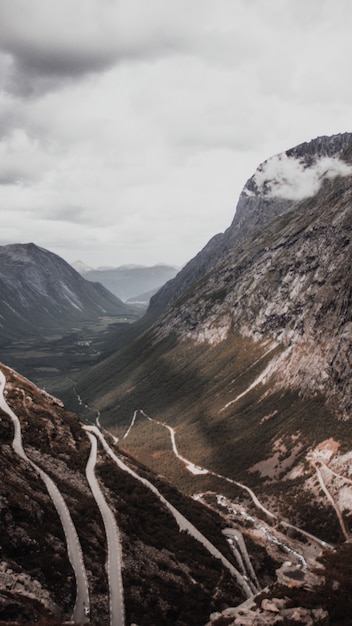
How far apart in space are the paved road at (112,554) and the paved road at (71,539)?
12.1 feet

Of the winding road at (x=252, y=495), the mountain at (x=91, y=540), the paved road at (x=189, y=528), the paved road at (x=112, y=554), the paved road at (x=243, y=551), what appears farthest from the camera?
the winding road at (x=252, y=495)

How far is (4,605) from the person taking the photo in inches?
1531

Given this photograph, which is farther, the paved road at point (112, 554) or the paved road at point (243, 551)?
the paved road at point (243, 551)

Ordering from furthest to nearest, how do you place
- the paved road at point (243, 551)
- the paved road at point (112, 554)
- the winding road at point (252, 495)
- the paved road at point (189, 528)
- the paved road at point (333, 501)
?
the winding road at point (252, 495), the paved road at point (333, 501), the paved road at point (243, 551), the paved road at point (189, 528), the paved road at point (112, 554)

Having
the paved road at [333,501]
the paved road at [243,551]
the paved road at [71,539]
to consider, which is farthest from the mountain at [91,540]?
the paved road at [333,501]

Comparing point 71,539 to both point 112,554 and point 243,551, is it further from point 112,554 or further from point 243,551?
point 243,551

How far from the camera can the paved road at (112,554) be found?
48809 millimetres

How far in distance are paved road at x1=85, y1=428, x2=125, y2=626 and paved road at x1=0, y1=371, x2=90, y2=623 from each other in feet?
12.1

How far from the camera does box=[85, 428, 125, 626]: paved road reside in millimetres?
48809

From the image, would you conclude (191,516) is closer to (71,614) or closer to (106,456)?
(106,456)

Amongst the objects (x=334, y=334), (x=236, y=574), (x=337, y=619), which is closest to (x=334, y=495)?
(x=236, y=574)

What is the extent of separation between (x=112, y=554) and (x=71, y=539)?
21.1ft

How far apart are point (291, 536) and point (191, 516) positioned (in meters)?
41.6

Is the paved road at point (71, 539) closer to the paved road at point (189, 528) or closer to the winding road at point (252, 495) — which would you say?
the paved road at point (189, 528)
